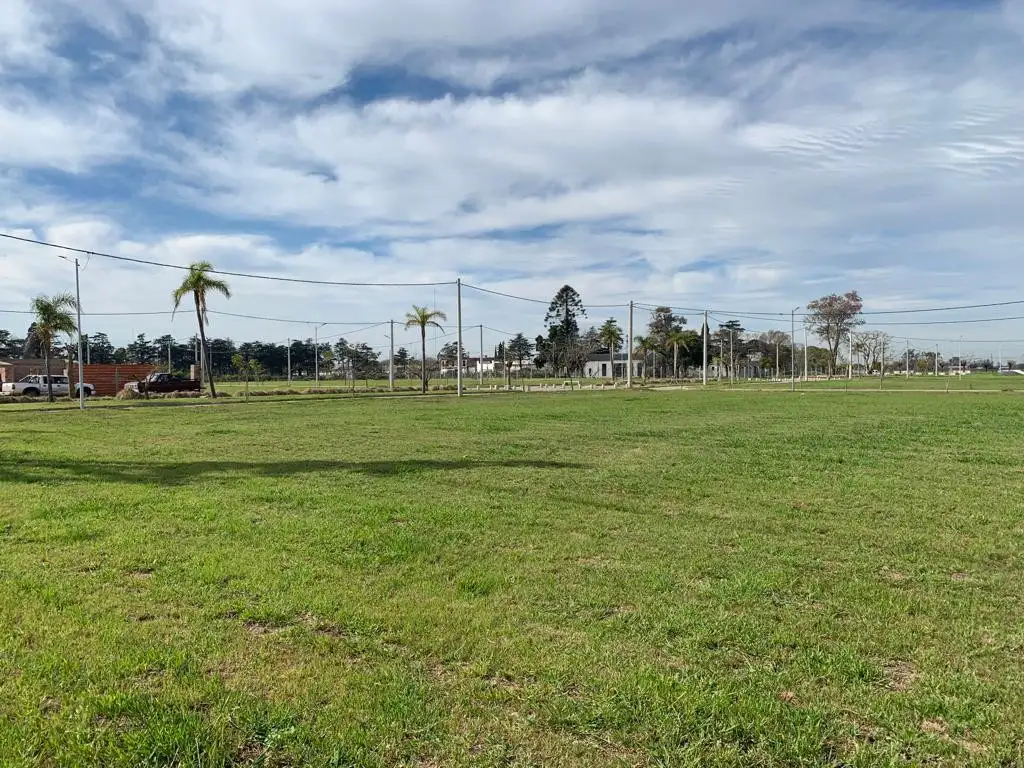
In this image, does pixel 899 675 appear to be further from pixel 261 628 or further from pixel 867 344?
pixel 867 344

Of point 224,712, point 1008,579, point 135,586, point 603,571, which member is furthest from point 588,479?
point 224,712

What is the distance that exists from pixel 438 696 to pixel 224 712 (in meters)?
0.93

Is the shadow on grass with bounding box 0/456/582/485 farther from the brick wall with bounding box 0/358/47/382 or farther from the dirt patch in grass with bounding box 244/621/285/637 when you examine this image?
the brick wall with bounding box 0/358/47/382

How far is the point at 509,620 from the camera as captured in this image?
13.2 feet

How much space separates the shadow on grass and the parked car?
1150 inches

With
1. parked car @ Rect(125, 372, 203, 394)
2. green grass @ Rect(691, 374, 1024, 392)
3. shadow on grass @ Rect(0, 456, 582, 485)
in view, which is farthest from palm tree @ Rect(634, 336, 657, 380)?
shadow on grass @ Rect(0, 456, 582, 485)

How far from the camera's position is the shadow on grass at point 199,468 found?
927 cm

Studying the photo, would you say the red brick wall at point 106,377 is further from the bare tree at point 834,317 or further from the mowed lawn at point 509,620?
the bare tree at point 834,317

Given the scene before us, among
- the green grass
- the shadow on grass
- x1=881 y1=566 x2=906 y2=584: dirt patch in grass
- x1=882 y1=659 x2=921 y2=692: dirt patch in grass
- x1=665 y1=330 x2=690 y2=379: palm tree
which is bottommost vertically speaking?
the green grass

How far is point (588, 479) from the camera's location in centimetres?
930

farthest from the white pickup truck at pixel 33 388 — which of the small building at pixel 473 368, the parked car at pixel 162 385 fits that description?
the small building at pixel 473 368

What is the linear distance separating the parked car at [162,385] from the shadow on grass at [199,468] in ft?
95.8

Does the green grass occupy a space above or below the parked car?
below

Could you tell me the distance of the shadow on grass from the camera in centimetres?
927
